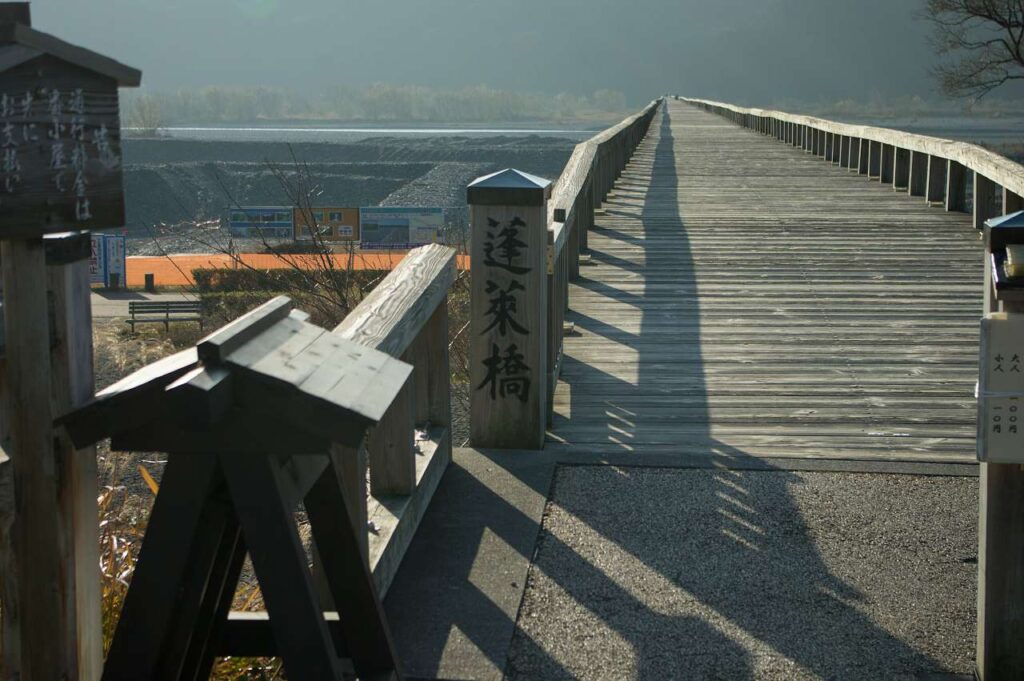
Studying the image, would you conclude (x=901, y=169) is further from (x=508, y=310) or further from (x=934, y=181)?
(x=508, y=310)

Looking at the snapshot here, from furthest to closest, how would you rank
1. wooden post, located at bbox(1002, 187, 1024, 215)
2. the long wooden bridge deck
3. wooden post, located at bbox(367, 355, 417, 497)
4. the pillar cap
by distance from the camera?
wooden post, located at bbox(1002, 187, 1024, 215), the long wooden bridge deck, the pillar cap, wooden post, located at bbox(367, 355, 417, 497)

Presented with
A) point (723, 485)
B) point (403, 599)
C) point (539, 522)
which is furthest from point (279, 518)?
point (723, 485)

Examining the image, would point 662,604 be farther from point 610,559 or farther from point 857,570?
point 857,570

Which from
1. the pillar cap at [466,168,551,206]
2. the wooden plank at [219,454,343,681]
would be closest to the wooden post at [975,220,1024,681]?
the wooden plank at [219,454,343,681]

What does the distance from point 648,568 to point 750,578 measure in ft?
1.12

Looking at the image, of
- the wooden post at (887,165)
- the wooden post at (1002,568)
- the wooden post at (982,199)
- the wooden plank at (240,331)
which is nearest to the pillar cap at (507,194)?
the wooden post at (1002,568)

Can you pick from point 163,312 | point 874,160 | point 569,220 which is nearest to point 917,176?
point 874,160

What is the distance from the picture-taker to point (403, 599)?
13.3ft

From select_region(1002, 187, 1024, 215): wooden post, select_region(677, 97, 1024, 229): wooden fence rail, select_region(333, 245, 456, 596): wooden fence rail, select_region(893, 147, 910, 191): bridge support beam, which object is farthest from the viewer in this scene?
select_region(893, 147, 910, 191): bridge support beam

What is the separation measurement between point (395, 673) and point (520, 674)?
2.51 ft

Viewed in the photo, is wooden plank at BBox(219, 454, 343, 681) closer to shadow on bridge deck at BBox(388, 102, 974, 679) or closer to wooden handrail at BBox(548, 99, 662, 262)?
shadow on bridge deck at BBox(388, 102, 974, 679)

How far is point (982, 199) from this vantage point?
1082 cm

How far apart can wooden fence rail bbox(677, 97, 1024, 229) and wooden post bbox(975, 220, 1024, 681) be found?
5.63 m

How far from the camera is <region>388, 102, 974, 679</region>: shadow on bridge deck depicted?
368 centimetres
